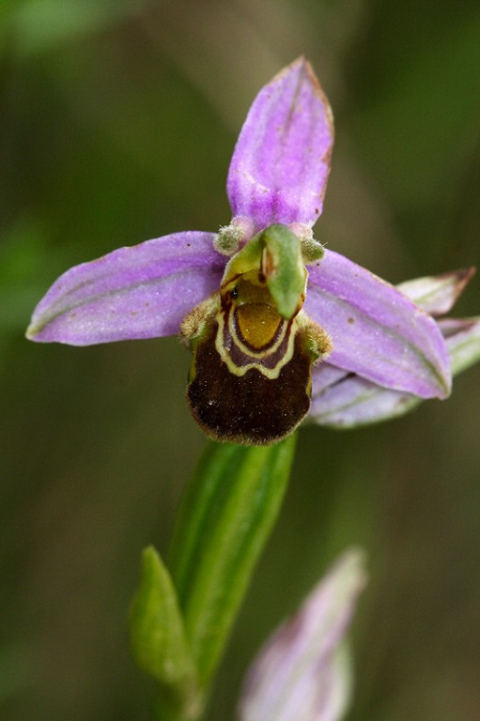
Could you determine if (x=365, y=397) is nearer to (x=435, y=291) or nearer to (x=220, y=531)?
(x=435, y=291)

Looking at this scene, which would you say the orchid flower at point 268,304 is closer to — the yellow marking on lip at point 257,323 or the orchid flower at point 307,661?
the yellow marking on lip at point 257,323

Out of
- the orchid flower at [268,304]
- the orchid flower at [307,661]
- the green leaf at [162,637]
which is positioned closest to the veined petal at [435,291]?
the orchid flower at [268,304]

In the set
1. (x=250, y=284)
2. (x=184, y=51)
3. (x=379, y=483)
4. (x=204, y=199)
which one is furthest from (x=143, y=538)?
(x=250, y=284)

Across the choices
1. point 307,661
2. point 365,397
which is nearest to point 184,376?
point 307,661

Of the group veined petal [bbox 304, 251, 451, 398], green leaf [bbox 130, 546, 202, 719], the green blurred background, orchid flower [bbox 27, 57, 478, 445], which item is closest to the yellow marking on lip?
orchid flower [bbox 27, 57, 478, 445]

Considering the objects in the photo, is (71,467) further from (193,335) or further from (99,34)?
(193,335)

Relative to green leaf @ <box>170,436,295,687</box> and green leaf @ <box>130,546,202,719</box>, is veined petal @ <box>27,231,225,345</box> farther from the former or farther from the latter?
green leaf @ <box>130,546,202,719</box>
